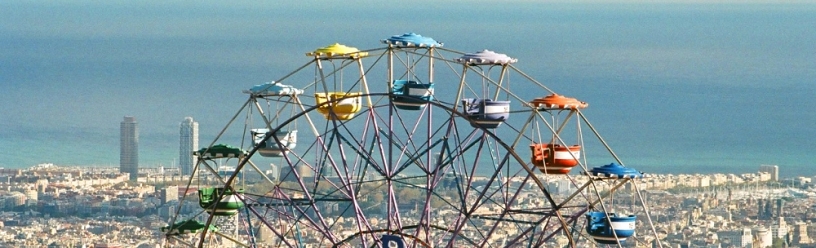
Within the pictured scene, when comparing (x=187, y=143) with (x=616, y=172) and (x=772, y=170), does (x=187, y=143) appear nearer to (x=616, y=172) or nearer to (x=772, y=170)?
(x=772, y=170)

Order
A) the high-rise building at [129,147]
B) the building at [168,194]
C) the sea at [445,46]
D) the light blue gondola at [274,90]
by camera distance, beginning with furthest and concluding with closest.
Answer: the sea at [445,46]
the high-rise building at [129,147]
the building at [168,194]
the light blue gondola at [274,90]

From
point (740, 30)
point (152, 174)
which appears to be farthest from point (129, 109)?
point (740, 30)

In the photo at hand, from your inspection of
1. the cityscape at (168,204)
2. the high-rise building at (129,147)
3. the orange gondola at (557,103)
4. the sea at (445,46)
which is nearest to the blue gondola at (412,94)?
the orange gondola at (557,103)

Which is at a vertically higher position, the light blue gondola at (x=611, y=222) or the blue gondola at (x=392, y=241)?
the light blue gondola at (x=611, y=222)

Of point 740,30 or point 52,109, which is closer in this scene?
point 52,109

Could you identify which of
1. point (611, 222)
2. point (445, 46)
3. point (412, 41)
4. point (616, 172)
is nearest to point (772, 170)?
point (445, 46)

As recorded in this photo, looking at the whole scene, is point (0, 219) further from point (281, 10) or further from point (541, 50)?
point (281, 10)

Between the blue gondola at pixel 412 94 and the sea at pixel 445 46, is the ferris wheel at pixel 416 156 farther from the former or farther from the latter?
the sea at pixel 445 46

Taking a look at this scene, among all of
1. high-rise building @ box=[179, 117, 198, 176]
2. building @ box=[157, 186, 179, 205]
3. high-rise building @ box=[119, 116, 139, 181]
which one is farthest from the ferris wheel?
high-rise building @ box=[119, 116, 139, 181]
